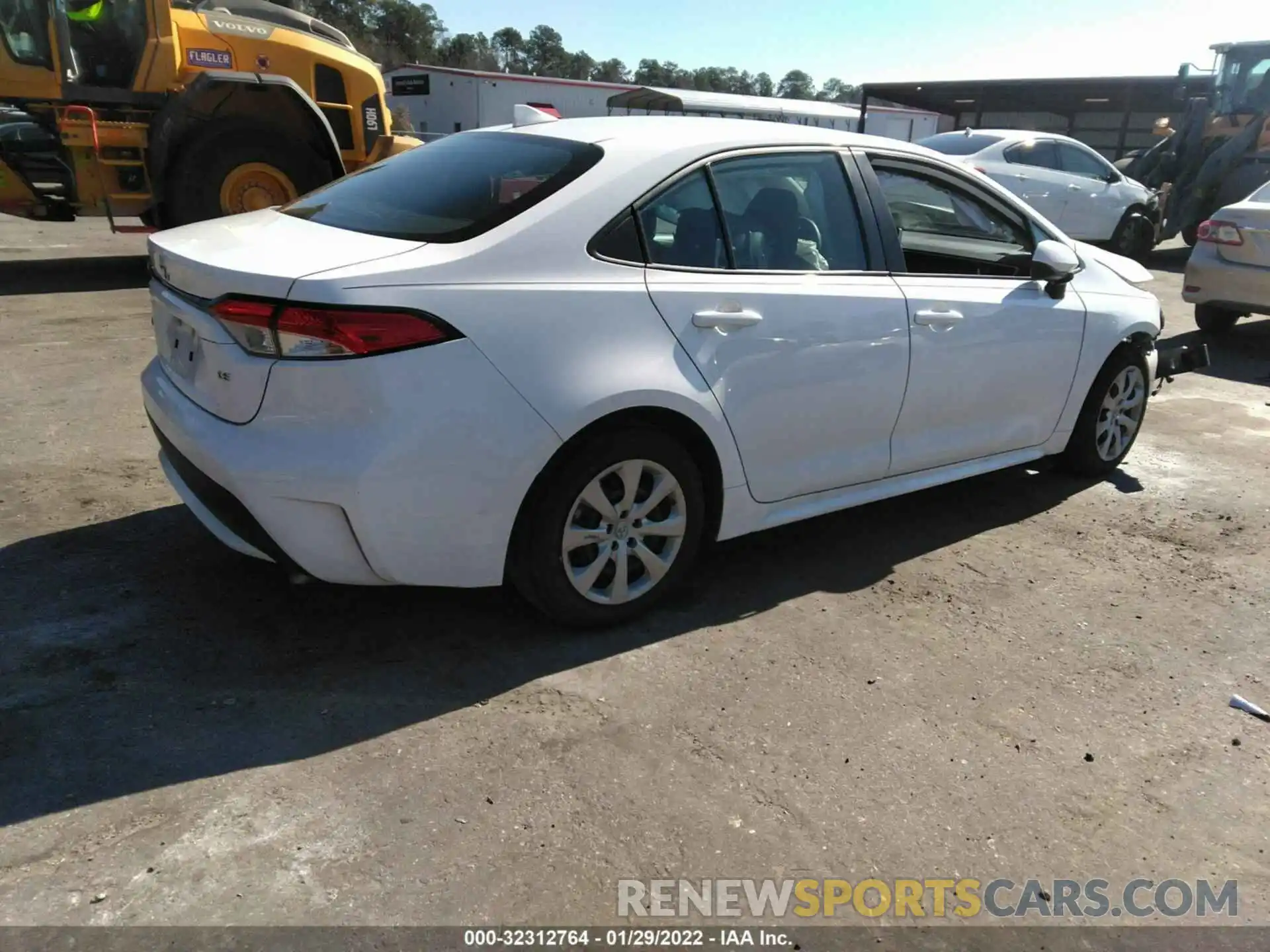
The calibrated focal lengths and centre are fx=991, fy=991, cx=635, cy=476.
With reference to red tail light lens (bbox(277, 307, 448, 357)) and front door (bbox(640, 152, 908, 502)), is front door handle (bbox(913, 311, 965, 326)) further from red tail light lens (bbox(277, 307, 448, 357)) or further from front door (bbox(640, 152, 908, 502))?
red tail light lens (bbox(277, 307, 448, 357))

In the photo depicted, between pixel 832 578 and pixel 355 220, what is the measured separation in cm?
224

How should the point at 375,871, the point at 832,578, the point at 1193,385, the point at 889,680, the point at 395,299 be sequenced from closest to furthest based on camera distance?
the point at 375,871 → the point at 395,299 → the point at 889,680 → the point at 832,578 → the point at 1193,385

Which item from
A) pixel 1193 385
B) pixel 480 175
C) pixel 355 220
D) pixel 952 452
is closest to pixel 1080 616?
pixel 952 452

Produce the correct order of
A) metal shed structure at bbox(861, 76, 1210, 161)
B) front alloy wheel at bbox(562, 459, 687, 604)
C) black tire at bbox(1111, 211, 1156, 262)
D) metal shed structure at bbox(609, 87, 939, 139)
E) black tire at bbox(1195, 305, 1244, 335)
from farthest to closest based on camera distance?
metal shed structure at bbox(861, 76, 1210, 161)
metal shed structure at bbox(609, 87, 939, 139)
black tire at bbox(1111, 211, 1156, 262)
black tire at bbox(1195, 305, 1244, 335)
front alloy wheel at bbox(562, 459, 687, 604)

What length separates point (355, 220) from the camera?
131 inches

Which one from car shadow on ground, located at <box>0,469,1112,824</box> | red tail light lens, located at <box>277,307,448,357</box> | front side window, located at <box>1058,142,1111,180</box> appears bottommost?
car shadow on ground, located at <box>0,469,1112,824</box>

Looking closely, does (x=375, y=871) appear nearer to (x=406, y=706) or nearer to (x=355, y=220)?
(x=406, y=706)

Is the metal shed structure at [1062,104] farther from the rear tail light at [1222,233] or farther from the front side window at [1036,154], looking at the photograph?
the rear tail light at [1222,233]

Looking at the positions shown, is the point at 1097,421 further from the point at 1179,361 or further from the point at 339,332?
the point at 339,332

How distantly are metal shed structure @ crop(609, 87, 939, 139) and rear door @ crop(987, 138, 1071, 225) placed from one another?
8.56 meters

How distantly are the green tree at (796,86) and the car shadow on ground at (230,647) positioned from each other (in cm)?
11567

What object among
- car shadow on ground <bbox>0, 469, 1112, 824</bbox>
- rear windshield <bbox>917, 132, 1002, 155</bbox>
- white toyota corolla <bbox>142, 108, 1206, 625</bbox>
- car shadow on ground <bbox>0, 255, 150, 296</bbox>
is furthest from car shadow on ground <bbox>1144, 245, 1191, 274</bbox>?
A: car shadow on ground <bbox>0, 255, 150, 296</bbox>

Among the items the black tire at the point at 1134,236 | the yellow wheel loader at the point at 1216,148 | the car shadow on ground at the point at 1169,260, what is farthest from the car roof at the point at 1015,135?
the car shadow on ground at the point at 1169,260

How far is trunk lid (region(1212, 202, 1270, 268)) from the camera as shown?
8250mm
